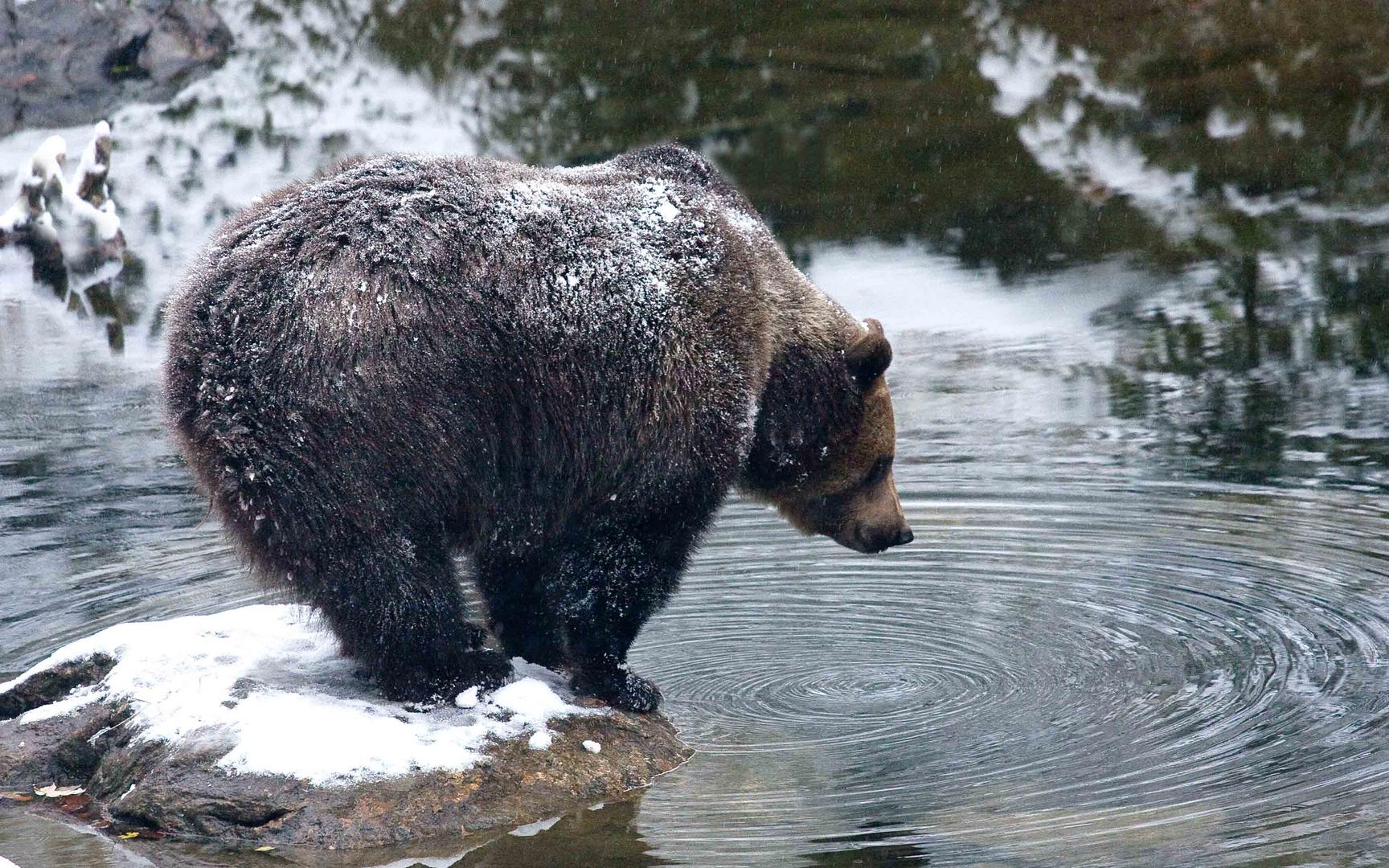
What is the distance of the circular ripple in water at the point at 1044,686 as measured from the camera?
4871 millimetres

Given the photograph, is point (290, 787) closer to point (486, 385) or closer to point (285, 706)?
point (285, 706)

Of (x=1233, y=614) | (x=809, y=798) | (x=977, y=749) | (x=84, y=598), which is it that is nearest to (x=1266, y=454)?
(x=1233, y=614)

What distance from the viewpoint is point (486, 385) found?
527 centimetres

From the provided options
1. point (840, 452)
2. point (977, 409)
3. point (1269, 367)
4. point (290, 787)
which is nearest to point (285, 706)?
point (290, 787)

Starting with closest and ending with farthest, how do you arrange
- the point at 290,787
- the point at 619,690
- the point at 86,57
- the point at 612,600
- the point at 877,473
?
the point at 290,787 < the point at 612,600 < the point at 619,690 < the point at 877,473 < the point at 86,57

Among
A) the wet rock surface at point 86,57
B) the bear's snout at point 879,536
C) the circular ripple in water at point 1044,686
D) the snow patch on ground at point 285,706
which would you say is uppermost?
the wet rock surface at point 86,57

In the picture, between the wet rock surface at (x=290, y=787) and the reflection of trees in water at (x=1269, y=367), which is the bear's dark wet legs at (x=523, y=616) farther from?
the reflection of trees in water at (x=1269, y=367)

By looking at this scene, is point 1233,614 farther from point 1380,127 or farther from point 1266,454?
point 1380,127

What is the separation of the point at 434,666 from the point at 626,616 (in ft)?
2.32

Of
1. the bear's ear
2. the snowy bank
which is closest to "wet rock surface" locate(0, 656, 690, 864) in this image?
the snowy bank

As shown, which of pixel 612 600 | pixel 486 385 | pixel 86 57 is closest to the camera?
pixel 486 385

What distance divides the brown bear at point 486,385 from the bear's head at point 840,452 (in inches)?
1.0

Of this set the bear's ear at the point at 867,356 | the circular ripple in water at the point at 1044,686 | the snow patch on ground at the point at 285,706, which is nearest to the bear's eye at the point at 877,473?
the bear's ear at the point at 867,356

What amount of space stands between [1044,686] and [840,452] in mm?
1189
